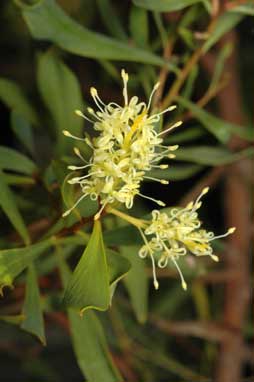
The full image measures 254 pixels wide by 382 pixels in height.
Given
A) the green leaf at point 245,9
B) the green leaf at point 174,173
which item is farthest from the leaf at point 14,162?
Result: the green leaf at point 245,9

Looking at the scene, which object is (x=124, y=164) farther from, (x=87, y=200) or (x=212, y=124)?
(x=212, y=124)

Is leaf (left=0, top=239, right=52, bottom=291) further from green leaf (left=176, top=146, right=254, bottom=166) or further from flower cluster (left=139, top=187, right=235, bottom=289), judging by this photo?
green leaf (left=176, top=146, right=254, bottom=166)

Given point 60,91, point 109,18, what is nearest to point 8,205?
point 60,91

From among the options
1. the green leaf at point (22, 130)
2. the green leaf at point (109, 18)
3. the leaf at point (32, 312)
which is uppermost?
the green leaf at point (109, 18)

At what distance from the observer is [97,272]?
45cm

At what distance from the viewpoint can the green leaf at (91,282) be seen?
1.44ft

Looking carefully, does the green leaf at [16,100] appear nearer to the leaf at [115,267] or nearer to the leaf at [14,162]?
the leaf at [14,162]

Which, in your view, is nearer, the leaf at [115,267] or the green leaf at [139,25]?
the leaf at [115,267]

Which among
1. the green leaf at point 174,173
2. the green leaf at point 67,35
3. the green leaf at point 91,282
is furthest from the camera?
the green leaf at point 174,173

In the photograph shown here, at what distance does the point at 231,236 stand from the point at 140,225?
1.27ft

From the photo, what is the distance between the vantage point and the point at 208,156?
2.28ft

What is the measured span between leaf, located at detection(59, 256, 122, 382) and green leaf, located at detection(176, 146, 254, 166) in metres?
0.19

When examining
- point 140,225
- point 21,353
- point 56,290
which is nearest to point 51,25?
point 140,225

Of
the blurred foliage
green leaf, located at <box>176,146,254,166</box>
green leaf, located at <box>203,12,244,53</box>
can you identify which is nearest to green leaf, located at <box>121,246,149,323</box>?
the blurred foliage
